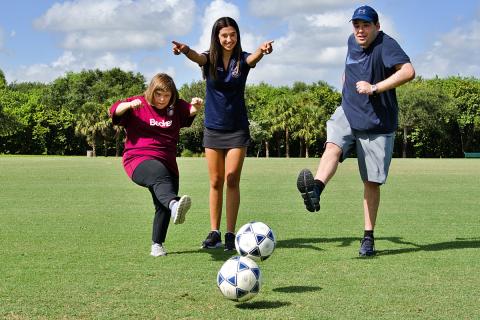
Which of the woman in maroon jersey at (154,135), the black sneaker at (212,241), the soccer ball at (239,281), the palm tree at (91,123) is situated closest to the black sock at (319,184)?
the woman in maroon jersey at (154,135)

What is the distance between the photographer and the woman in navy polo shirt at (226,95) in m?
7.56

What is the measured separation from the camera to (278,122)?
3209 inches

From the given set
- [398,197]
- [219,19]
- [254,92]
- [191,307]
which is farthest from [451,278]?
[254,92]

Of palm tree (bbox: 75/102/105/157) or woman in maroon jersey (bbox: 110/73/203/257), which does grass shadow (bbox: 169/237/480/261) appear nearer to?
woman in maroon jersey (bbox: 110/73/203/257)

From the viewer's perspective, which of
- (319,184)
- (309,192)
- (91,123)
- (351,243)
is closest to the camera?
(309,192)

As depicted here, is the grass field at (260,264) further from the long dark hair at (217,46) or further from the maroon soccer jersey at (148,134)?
the long dark hair at (217,46)

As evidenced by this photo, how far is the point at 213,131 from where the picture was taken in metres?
7.77

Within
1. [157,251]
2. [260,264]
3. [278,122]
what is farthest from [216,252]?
[278,122]

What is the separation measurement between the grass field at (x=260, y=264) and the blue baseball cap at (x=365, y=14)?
8.31ft

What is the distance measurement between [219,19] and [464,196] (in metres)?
10.1

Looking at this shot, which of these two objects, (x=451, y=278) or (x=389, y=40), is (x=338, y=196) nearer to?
(x=389, y=40)

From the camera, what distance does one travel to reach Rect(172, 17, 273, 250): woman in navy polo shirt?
7.56m

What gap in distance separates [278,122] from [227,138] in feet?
243

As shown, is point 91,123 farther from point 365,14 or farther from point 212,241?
point 365,14
